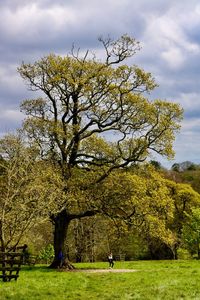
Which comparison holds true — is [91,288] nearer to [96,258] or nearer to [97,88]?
[97,88]

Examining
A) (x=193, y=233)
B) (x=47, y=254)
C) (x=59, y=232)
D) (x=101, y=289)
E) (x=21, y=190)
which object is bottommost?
(x=101, y=289)

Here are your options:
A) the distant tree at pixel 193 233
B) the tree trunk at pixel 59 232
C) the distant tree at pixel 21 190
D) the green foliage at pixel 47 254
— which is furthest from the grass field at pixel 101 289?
the distant tree at pixel 193 233

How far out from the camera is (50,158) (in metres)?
42.0

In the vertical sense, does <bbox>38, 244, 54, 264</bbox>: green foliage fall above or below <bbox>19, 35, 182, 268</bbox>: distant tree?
below

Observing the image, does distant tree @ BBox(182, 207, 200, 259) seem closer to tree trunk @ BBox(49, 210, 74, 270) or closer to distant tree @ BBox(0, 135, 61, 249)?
tree trunk @ BBox(49, 210, 74, 270)

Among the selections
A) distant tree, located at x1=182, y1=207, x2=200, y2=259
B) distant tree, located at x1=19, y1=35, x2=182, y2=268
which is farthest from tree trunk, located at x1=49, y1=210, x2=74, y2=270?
distant tree, located at x1=182, y1=207, x2=200, y2=259

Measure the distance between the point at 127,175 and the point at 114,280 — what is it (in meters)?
13.3

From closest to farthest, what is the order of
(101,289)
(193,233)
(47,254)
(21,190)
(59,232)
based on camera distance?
1. (101,289)
2. (21,190)
3. (59,232)
4. (193,233)
5. (47,254)

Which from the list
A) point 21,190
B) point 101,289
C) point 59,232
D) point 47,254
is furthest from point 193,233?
point 101,289

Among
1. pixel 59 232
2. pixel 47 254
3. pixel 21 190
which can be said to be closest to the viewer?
pixel 21 190

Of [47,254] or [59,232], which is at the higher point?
[59,232]

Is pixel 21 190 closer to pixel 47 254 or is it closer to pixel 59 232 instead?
pixel 59 232

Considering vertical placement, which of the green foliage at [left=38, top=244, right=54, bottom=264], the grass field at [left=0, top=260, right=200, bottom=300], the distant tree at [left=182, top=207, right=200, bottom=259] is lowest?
the grass field at [left=0, top=260, right=200, bottom=300]

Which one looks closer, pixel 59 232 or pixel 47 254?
pixel 59 232
